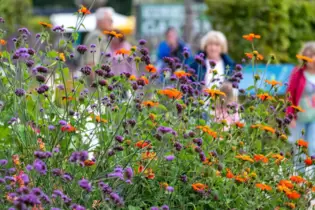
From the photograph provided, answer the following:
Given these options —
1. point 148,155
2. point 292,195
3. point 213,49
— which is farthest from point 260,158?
point 213,49

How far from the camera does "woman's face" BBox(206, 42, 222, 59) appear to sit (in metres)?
9.20

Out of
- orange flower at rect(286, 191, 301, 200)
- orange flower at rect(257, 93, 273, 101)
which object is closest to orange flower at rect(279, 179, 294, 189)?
orange flower at rect(286, 191, 301, 200)

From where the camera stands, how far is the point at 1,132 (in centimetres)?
500

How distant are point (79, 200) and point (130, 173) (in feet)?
1.13

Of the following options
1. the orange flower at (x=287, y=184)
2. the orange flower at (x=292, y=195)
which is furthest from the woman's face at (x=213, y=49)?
the orange flower at (x=292, y=195)

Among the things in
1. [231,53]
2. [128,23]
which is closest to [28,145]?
[231,53]

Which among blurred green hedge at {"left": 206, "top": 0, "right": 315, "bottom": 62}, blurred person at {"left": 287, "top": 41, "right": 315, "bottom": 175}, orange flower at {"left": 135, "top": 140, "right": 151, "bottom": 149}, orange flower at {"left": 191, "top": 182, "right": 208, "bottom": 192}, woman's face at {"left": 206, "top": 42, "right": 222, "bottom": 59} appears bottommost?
blurred green hedge at {"left": 206, "top": 0, "right": 315, "bottom": 62}

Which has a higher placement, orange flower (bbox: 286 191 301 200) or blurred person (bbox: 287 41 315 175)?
orange flower (bbox: 286 191 301 200)

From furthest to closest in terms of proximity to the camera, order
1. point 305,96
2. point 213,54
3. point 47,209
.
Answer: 1. point 213,54
2. point 305,96
3. point 47,209

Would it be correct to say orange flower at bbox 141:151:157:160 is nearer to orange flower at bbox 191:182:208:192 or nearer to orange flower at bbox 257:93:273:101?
orange flower at bbox 191:182:208:192

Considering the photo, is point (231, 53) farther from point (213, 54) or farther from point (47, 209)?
point (47, 209)

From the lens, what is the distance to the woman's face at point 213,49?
9195mm

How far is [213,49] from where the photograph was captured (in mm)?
9195

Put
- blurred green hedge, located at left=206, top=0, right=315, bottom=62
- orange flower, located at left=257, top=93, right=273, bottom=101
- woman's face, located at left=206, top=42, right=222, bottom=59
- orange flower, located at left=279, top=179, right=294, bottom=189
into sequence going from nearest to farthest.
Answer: orange flower, located at left=279, top=179, right=294, bottom=189 → orange flower, located at left=257, top=93, right=273, bottom=101 → woman's face, located at left=206, top=42, right=222, bottom=59 → blurred green hedge, located at left=206, top=0, right=315, bottom=62
